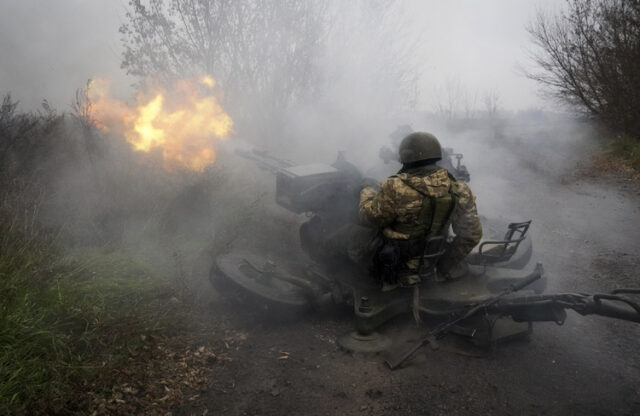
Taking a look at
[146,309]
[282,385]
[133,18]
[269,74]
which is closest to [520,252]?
[282,385]

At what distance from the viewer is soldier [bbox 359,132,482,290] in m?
3.88

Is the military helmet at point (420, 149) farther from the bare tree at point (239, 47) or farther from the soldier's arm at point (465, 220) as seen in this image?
the bare tree at point (239, 47)

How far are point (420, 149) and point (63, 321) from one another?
11.6 ft

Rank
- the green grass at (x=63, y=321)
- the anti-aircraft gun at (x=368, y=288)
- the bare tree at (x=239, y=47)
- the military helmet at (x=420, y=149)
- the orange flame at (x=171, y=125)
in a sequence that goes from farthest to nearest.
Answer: the bare tree at (x=239, y=47) < the orange flame at (x=171, y=125) < the military helmet at (x=420, y=149) < the anti-aircraft gun at (x=368, y=288) < the green grass at (x=63, y=321)

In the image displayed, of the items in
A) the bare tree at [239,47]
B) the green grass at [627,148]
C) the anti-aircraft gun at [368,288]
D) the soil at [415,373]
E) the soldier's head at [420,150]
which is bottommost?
the soil at [415,373]

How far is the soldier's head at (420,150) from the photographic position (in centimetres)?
394

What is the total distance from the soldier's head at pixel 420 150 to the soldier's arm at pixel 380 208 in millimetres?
265

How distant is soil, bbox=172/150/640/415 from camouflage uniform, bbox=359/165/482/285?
89 cm

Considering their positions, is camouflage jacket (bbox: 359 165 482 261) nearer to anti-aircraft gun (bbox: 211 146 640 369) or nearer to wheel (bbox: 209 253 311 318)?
anti-aircraft gun (bbox: 211 146 640 369)

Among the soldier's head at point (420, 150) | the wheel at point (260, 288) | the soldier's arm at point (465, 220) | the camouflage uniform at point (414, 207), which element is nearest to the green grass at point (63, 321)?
the wheel at point (260, 288)

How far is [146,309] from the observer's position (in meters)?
4.54

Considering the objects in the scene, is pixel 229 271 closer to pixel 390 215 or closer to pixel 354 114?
pixel 390 215

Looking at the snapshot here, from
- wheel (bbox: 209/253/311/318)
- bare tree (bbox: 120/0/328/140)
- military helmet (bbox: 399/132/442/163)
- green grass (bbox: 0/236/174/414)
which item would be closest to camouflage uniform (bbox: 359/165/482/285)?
military helmet (bbox: 399/132/442/163)

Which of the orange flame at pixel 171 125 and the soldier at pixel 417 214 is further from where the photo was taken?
the orange flame at pixel 171 125
